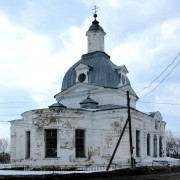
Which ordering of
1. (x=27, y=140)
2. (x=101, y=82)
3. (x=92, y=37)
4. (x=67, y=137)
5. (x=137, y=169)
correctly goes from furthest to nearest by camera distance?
(x=92, y=37)
(x=101, y=82)
(x=27, y=140)
(x=67, y=137)
(x=137, y=169)

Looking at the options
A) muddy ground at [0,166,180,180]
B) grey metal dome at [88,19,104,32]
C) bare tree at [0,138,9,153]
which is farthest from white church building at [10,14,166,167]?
bare tree at [0,138,9,153]

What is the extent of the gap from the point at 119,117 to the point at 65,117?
4960 millimetres

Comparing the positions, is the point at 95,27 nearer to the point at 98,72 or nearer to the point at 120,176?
the point at 98,72

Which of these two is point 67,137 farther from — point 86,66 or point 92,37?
point 92,37

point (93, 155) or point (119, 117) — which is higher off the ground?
point (119, 117)

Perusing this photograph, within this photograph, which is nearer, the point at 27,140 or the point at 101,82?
the point at 27,140

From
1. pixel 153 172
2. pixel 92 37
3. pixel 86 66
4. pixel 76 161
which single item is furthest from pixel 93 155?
pixel 92 37

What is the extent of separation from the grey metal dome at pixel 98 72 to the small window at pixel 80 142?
6.69m

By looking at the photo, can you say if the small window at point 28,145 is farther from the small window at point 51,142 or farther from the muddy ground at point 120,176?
the muddy ground at point 120,176

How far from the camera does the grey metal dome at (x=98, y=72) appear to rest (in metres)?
40.6

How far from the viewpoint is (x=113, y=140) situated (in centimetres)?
3572

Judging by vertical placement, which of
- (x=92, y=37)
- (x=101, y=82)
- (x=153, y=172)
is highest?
(x=92, y=37)

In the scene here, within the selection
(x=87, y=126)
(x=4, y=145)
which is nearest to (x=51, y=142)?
(x=87, y=126)

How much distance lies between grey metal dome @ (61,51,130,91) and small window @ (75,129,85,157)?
669 centimetres
